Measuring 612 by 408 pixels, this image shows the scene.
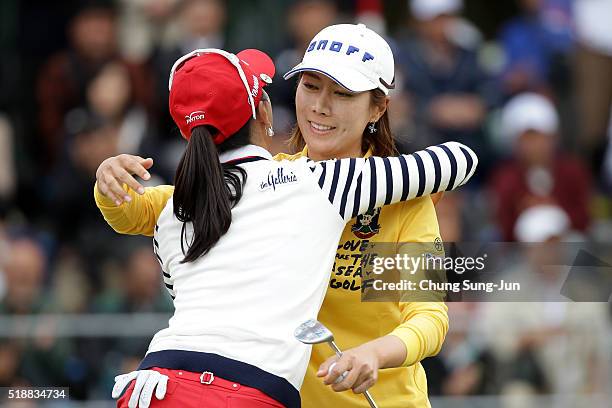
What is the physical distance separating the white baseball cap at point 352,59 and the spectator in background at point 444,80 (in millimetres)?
5138

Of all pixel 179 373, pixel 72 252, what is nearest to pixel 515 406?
pixel 72 252

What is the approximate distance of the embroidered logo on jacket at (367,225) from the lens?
13.0 ft

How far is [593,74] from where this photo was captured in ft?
33.9

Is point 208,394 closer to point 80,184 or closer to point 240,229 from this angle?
point 240,229

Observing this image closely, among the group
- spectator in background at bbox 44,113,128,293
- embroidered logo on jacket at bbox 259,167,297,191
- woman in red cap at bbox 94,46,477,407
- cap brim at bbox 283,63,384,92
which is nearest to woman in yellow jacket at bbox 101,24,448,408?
cap brim at bbox 283,63,384,92

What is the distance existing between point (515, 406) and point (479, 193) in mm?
2103

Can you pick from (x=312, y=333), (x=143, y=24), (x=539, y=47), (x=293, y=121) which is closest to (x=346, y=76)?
(x=312, y=333)

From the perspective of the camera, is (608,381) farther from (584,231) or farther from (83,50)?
(83,50)

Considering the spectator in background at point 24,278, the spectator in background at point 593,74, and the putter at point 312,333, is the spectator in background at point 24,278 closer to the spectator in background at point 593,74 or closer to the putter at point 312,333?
the spectator in background at point 593,74

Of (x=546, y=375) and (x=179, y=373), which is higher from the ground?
(x=179, y=373)

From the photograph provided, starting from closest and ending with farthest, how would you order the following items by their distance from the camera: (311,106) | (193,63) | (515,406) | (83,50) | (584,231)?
1. (193,63)
2. (311,106)
3. (515,406)
4. (584,231)
5. (83,50)

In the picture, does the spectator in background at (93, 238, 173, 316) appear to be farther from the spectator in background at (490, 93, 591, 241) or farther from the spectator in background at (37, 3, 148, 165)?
the spectator in background at (490, 93, 591, 241)

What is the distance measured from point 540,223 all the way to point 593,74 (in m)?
2.15

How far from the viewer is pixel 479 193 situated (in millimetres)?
9250
